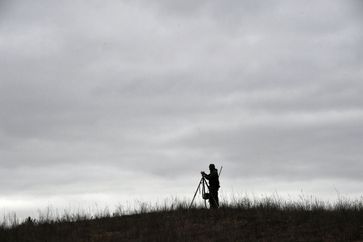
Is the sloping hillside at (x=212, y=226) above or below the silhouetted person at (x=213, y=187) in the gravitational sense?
below

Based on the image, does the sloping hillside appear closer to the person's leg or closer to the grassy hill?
the grassy hill

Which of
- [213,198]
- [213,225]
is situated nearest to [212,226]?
[213,225]

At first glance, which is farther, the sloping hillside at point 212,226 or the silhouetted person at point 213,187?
the silhouetted person at point 213,187

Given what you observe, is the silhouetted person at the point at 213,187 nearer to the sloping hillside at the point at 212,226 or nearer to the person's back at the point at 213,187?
the person's back at the point at 213,187

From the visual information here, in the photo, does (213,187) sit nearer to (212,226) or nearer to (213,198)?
(213,198)

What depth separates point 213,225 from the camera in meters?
18.0

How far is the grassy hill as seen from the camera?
1647cm

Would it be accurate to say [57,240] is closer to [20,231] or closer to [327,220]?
[20,231]

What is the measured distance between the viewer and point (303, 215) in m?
18.5

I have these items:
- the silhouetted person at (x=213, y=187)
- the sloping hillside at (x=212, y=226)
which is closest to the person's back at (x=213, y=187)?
the silhouetted person at (x=213, y=187)

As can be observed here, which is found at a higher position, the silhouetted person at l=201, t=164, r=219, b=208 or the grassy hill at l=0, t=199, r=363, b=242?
the silhouetted person at l=201, t=164, r=219, b=208

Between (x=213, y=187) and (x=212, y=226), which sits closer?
(x=212, y=226)

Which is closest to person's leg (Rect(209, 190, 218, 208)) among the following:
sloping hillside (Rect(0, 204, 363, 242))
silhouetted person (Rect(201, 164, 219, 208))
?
silhouetted person (Rect(201, 164, 219, 208))

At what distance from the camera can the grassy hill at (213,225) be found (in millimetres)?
16469
